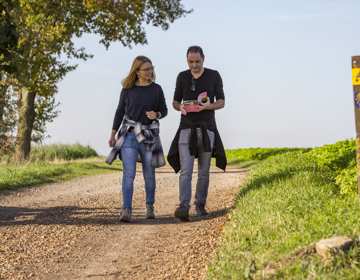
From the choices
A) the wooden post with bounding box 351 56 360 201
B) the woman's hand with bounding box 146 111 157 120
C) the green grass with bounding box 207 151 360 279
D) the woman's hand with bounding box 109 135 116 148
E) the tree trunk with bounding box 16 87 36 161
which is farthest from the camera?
the tree trunk with bounding box 16 87 36 161

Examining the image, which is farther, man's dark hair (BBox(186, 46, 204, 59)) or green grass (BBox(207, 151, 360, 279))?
man's dark hair (BBox(186, 46, 204, 59))

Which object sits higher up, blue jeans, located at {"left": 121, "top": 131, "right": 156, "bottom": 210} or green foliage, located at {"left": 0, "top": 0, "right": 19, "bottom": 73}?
green foliage, located at {"left": 0, "top": 0, "right": 19, "bottom": 73}

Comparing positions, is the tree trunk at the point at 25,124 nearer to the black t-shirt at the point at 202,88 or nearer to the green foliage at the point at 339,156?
the green foliage at the point at 339,156

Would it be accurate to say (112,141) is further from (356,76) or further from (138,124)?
(356,76)

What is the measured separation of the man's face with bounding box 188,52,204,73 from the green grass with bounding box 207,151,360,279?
225cm

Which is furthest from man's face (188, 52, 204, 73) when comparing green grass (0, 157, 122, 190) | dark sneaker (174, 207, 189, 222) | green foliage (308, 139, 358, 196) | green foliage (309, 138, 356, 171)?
green grass (0, 157, 122, 190)

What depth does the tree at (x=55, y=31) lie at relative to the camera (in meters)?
17.8

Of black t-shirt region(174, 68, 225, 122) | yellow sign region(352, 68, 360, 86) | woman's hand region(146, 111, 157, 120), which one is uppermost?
black t-shirt region(174, 68, 225, 122)

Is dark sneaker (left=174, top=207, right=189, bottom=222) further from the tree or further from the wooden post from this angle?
the tree

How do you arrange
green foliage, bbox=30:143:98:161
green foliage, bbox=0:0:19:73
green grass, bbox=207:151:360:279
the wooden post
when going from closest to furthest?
green grass, bbox=207:151:360:279
the wooden post
green foliage, bbox=0:0:19:73
green foliage, bbox=30:143:98:161

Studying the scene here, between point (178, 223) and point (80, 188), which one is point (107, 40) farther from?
point (178, 223)

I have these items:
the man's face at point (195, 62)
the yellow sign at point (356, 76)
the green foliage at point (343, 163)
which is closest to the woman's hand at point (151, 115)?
the man's face at point (195, 62)

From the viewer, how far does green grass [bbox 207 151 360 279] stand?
11.8ft

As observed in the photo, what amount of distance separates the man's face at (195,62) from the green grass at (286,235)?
88.7 inches
